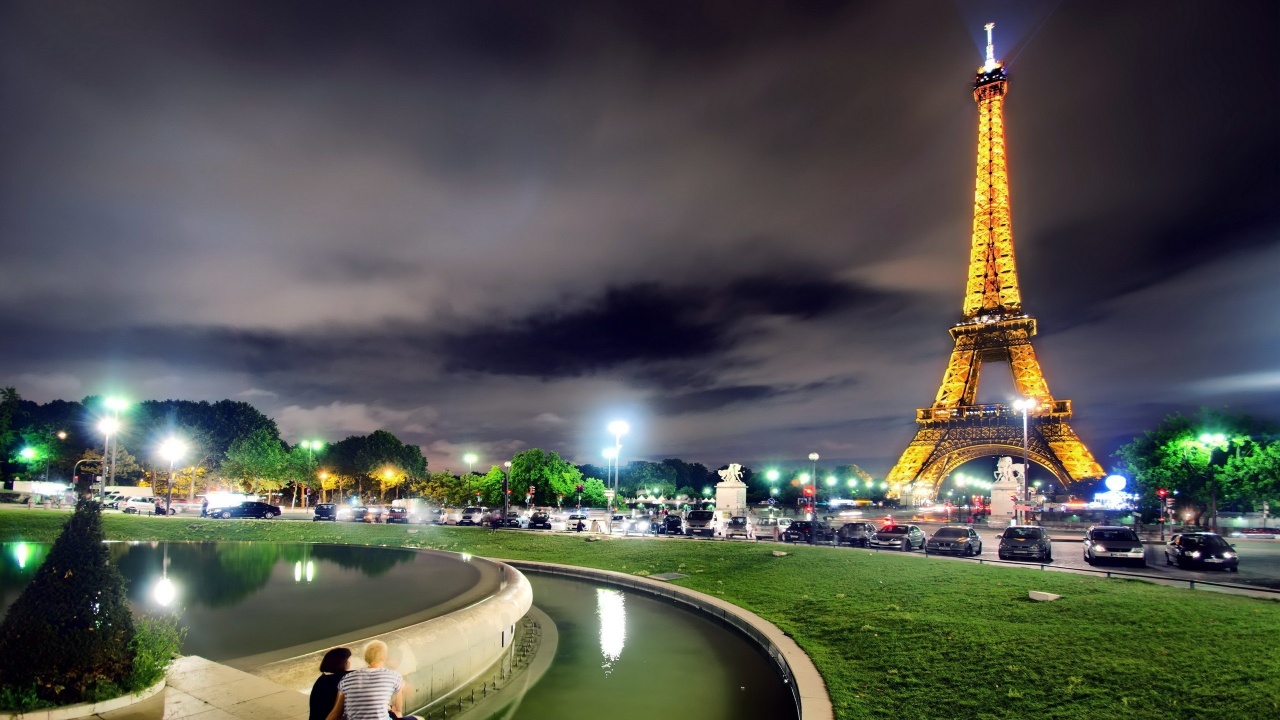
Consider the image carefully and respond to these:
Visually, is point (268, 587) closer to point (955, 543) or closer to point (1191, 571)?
point (955, 543)

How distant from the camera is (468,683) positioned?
40.3 ft

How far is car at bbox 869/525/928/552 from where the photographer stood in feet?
113

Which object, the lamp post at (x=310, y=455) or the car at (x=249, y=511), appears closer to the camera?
the car at (x=249, y=511)

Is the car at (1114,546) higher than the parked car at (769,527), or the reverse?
the car at (1114,546)

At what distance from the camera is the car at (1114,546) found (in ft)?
87.1

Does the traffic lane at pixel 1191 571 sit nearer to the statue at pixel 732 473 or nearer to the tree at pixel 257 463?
the statue at pixel 732 473

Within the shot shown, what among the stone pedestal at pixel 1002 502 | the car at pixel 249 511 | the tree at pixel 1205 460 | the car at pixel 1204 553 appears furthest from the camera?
the stone pedestal at pixel 1002 502

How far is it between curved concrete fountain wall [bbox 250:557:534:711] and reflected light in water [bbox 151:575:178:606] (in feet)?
29.9

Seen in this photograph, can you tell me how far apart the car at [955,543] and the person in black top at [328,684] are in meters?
29.4

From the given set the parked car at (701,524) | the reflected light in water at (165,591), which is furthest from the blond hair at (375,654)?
the parked car at (701,524)

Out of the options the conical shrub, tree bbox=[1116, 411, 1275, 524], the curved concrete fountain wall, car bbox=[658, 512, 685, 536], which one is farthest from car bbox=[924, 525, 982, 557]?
the conical shrub

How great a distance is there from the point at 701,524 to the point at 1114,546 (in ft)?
72.2

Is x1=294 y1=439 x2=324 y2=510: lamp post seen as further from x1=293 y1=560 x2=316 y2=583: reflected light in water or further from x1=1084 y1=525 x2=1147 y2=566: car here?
x1=1084 y1=525 x2=1147 y2=566: car

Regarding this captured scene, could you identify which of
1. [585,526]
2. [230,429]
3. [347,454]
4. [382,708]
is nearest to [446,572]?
[382,708]
